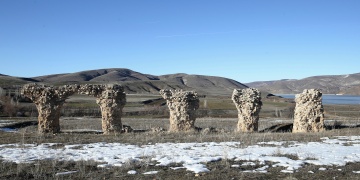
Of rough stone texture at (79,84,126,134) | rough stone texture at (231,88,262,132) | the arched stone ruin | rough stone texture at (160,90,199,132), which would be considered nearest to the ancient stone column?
the arched stone ruin

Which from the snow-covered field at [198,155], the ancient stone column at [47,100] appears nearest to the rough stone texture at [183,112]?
the ancient stone column at [47,100]

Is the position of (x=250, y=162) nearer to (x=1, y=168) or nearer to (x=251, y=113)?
(x=1, y=168)

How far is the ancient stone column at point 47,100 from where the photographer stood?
24766 mm

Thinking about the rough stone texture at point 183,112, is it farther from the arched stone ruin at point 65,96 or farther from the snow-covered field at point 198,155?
the snow-covered field at point 198,155

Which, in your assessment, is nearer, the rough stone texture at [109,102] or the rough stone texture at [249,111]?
the rough stone texture at [109,102]

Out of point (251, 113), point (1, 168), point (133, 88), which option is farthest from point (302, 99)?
point (133, 88)

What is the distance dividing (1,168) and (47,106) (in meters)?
15.0

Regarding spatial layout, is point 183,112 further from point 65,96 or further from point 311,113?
point 311,113

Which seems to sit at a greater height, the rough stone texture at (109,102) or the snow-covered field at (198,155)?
the rough stone texture at (109,102)

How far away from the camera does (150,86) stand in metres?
189

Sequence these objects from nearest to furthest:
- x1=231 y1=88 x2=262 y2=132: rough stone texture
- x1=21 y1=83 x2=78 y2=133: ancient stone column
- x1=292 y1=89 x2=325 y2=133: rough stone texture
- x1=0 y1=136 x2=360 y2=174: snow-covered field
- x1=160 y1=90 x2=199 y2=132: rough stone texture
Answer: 1. x1=0 y1=136 x2=360 y2=174: snow-covered field
2. x1=292 y1=89 x2=325 y2=133: rough stone texture
3. x1=21 y1=83 x2=78 y2=133: ancient stone column
4. x1=231 y1=88 x2=262 y2=132: rough stone texture
5. x1=160 y1=90 x2=199 y2=132: rough stone texture

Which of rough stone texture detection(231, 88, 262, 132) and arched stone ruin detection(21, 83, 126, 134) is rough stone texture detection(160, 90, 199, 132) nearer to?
rough stone texture detection(231, 88, 262, 132)

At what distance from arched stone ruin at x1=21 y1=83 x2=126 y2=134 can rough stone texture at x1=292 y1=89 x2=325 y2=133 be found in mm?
12468

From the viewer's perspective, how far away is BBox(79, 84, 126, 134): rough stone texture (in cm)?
2440
